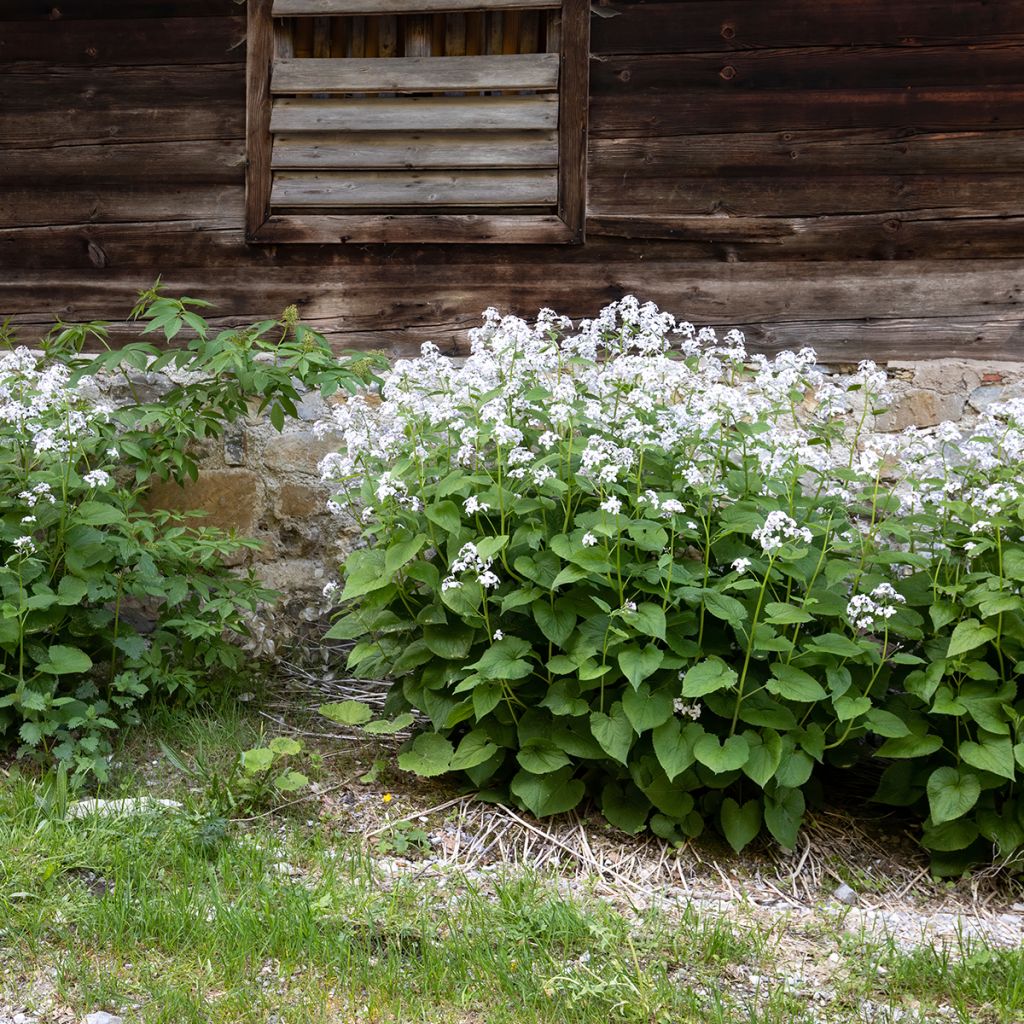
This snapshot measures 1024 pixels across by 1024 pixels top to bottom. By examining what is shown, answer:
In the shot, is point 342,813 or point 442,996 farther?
point 342,813

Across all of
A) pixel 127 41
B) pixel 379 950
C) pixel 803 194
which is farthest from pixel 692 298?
pixel 379 950

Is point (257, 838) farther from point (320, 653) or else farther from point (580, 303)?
point (580, 303)

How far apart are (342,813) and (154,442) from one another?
5.67 feet

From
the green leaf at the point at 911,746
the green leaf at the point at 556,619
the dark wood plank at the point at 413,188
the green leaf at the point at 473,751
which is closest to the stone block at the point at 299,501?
the dark wood plank at the point at 413,188

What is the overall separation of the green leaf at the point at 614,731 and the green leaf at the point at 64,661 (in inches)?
71.2

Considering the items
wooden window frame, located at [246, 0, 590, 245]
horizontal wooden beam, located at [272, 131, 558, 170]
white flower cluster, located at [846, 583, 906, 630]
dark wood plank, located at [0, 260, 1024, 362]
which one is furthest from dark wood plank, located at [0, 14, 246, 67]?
white flower cluster, located at [846, 583, 906, 630]

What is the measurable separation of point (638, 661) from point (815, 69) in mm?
3186

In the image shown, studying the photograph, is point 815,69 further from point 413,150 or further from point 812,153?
point 413,150

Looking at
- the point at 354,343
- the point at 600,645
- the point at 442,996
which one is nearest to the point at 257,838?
the point at 442,996

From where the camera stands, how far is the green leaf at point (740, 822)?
336cm

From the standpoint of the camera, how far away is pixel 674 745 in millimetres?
3291

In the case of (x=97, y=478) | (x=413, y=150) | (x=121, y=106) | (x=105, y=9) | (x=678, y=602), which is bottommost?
(x=678, y=602)

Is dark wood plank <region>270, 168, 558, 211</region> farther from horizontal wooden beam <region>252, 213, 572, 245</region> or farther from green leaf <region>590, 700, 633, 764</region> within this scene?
green leaf <region>590, 700, 633, 764</region>

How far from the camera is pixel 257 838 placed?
327 centimetres
